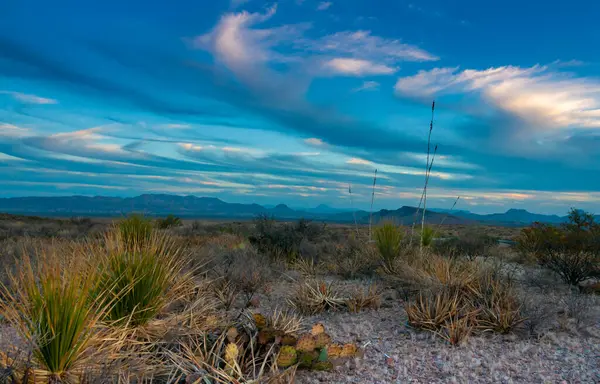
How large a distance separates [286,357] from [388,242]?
668 centimetres

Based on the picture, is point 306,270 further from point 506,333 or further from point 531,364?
point 531,364

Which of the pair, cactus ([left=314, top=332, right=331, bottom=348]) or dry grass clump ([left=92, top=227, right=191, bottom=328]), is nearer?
cactus ([left=314, top=332, right=331, bottom=348])

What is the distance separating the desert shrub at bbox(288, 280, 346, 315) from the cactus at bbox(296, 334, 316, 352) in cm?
238

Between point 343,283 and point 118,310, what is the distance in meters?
5.08

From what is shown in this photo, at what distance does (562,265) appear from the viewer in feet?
33.3

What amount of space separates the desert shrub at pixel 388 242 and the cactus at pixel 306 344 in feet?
19.2

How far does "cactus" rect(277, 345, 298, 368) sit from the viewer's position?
179 inches

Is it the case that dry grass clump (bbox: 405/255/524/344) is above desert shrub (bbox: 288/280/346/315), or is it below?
above

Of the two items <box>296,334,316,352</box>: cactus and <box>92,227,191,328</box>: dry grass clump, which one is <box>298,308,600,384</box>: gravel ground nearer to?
<box>296,334,316,352</box>: cactus

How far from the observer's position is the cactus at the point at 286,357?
4543mm

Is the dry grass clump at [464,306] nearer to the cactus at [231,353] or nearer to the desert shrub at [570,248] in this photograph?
the cactus at [231,353]

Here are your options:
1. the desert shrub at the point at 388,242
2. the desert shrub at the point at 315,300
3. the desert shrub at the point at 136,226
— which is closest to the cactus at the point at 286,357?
the desert shrub at the point at 315,300

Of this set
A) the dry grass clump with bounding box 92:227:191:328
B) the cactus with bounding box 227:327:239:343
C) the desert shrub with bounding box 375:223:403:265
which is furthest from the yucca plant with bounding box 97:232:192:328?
the desert shrub with bounding box 375:223:403:265

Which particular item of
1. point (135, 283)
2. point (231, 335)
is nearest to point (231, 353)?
point (231, 335)
